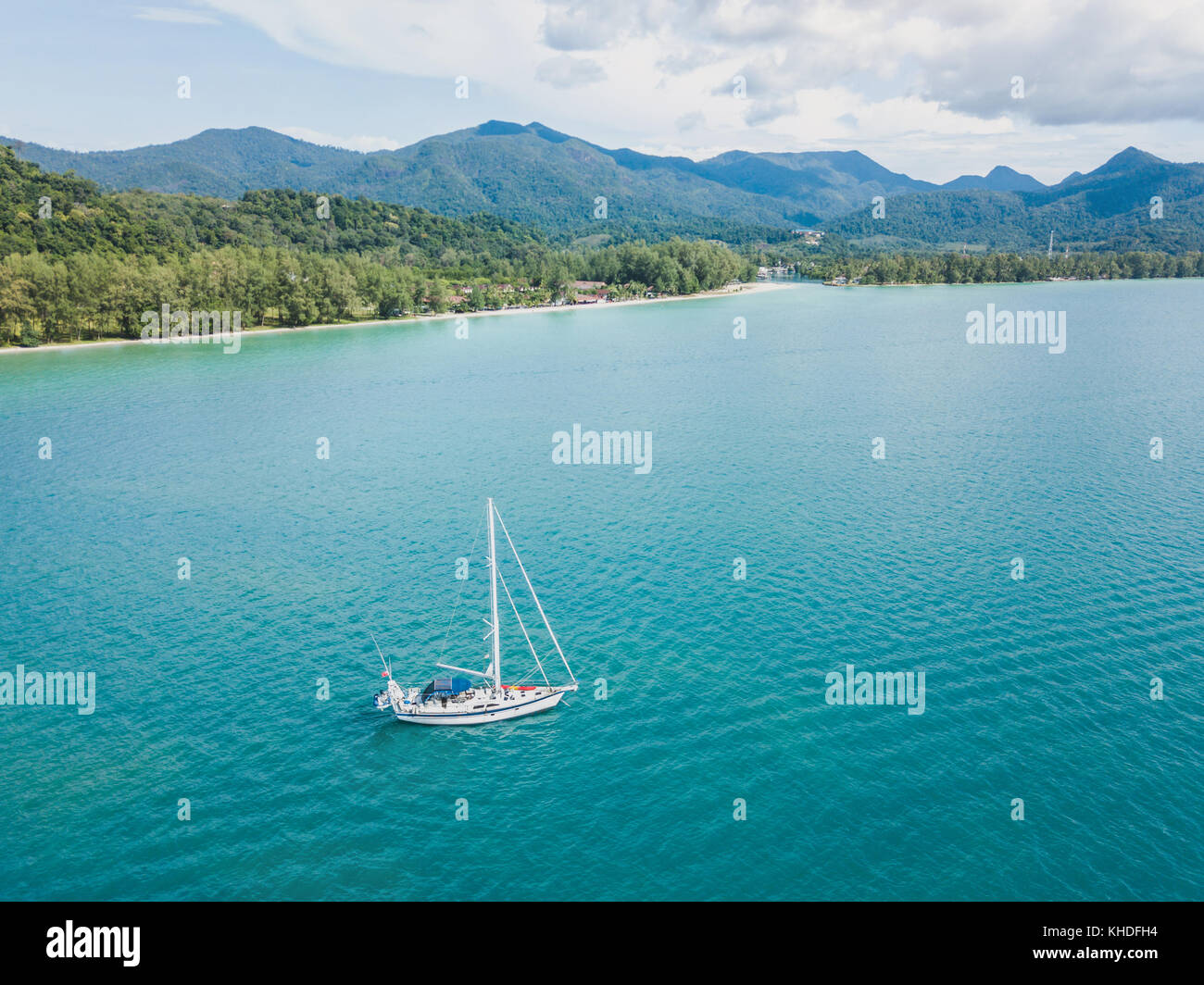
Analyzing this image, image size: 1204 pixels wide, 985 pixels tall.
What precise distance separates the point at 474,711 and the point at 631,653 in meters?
8.50

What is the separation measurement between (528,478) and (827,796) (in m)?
39.9

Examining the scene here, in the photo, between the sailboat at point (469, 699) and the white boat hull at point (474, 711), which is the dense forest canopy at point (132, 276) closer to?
the sailboat at point (469, 699)

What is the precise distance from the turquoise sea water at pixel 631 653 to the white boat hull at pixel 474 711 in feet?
2.00

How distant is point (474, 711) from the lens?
31844 mm

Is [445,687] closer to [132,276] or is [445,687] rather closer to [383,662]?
[383,662]

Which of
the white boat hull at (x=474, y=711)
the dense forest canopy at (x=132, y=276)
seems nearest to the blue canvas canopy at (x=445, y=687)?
the white boat hull at (x=474, y=711)

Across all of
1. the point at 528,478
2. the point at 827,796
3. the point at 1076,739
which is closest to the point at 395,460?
the point at 528,478

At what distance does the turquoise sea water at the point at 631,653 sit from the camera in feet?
83.1

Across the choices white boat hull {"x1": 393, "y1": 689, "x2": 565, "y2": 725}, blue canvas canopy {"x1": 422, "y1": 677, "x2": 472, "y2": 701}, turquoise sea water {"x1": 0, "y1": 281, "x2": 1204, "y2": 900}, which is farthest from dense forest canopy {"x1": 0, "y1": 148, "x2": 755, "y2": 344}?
white boat hull {"x1": 393, "y1": 689, "x2": 565, "y2": 725}

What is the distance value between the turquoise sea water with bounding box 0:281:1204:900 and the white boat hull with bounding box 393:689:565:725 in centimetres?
61

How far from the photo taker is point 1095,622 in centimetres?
3822

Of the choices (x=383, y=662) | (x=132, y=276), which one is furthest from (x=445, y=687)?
(x=132, y=276)

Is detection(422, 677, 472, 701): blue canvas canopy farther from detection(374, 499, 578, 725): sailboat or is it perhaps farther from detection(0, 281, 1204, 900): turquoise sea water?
detection(0, 281, 1204, 900): turquoise sea water
